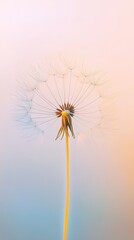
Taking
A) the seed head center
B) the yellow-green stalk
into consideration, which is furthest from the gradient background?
the seed head center

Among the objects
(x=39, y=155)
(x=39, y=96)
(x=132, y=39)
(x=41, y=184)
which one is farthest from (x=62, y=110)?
(x=132, y=39)

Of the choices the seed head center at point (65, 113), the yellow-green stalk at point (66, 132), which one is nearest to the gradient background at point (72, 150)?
the yellow-green stalk at point (66, 132)

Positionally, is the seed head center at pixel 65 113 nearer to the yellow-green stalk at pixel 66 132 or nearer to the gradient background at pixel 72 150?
the yellow-green stalk at pixel 66 132

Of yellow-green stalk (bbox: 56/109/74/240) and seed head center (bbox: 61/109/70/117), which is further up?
seed head center (bbox: 61/109/70/117)

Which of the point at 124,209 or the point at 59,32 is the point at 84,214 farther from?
the point at 59,32

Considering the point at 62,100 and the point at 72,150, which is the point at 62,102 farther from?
the point at 72,150

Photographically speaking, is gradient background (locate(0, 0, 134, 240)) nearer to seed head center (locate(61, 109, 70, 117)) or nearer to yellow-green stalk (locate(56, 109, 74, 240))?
yellow-green stalk (locate(56, 109, 74, 240))
